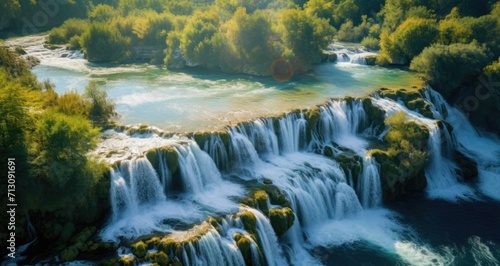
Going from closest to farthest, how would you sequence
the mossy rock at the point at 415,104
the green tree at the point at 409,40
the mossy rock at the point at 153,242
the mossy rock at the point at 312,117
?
the mossy rock at the point at 153,242 → the mossy rock at the point at 312,117 → the mossy rock at the point at 415,104 → the green tree at the point at 409,40

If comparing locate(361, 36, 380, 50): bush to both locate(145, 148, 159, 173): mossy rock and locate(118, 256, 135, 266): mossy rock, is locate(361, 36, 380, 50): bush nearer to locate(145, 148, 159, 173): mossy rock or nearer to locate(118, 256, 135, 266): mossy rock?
locate(145, 148, 159, 173): mossy rock

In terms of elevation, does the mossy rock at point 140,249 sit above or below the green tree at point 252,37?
below

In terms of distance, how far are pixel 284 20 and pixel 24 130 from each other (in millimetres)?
39238

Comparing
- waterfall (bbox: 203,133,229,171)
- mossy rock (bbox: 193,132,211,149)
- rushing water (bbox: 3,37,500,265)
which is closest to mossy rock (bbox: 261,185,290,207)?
rushing water (bbox: 3,37,500,265)

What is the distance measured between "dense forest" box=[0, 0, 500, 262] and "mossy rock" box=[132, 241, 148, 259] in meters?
3.90

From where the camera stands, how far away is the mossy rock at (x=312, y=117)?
3512 centimetres

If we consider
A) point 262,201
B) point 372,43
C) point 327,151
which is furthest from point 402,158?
point 372,43

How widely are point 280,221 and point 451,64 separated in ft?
107

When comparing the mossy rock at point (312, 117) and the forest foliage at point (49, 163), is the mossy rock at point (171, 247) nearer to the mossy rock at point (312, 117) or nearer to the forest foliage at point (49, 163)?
the forest foliage at point (49, 163)

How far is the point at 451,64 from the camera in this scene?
151 feet

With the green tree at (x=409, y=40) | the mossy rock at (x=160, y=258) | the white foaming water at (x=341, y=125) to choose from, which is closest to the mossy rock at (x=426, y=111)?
the white foaming water at (x=341, y=125)

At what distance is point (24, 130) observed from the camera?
20.9 m

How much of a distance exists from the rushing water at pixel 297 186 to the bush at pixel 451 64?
4.18m

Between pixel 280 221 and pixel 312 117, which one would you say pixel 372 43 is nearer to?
pixel 312 117
